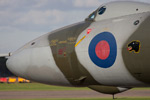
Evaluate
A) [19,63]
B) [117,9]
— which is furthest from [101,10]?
[19,63]

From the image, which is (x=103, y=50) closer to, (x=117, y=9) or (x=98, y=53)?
(x=98, y=53)

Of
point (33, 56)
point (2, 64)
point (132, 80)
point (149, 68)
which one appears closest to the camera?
point (149, 68)

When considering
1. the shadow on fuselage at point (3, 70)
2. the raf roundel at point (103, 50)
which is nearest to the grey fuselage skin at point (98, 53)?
the raf roundel at point (103, 50)

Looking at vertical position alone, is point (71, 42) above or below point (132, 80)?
above

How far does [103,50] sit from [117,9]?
1457 mm

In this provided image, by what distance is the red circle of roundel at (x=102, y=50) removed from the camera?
304 inches

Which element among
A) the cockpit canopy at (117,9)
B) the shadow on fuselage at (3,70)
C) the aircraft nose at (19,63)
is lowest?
the shadow on fuselage at (3,70)

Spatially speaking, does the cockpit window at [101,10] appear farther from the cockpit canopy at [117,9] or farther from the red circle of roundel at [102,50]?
the red circle of roundel at [102,50]

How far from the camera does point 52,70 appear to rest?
862 cm

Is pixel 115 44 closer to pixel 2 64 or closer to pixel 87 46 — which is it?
pixel 87 46

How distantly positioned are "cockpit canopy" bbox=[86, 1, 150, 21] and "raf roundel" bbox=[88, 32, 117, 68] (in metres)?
0.85

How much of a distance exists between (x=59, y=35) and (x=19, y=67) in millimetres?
1647

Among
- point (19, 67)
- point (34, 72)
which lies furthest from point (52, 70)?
point (19, 67)

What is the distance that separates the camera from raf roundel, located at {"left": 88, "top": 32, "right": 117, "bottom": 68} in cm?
764
